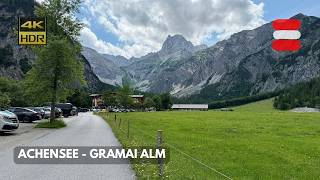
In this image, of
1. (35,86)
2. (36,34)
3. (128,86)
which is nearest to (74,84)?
(35,86)

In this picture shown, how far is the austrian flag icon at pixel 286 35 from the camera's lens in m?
4.28

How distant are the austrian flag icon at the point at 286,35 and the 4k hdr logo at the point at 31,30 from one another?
20767 mm

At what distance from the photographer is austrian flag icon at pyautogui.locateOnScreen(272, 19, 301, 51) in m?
4.28

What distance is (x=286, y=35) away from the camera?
4395mm

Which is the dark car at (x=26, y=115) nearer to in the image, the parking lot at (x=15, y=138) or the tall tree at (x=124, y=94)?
the parking lot at (x=15, y=138)

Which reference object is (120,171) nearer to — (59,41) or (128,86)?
(59,41)

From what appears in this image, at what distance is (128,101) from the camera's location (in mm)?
196500

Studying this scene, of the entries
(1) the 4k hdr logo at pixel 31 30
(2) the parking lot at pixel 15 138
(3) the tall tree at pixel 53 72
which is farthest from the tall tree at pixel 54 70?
(1) the 4k hdr logo at pixel 31 30

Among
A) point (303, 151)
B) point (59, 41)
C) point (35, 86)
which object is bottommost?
point (303, 151)

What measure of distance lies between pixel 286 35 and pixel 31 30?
2354 cm

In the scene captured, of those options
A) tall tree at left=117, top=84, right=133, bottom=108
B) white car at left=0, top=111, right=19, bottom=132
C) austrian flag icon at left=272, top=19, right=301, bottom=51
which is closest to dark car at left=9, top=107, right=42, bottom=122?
white car at left=0, top=111, right=19, bottom=132

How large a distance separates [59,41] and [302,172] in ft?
117

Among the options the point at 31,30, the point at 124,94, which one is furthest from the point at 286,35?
the point at 124,94

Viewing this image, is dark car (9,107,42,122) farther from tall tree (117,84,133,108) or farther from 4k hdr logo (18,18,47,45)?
tall tree (117,84,133,108)
